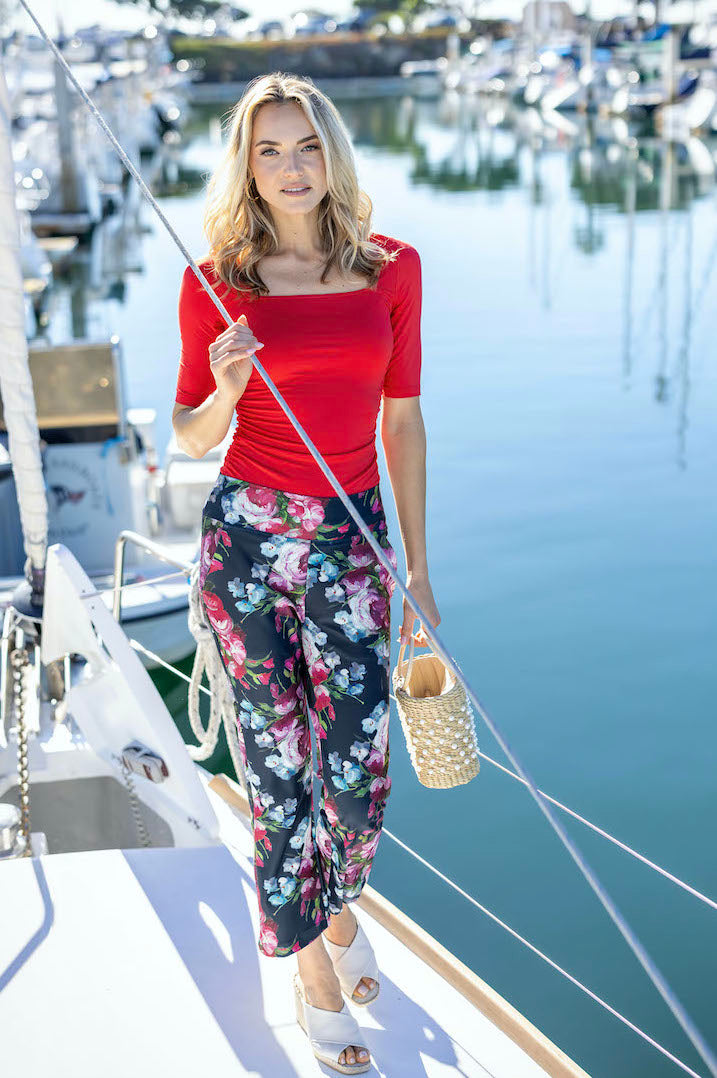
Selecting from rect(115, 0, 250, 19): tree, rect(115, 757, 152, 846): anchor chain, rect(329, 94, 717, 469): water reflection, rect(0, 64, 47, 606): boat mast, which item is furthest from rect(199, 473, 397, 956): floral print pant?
rect(115, 0, 250, 19): tree

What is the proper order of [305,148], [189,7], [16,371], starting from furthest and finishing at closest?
[189,7] < [16,371] < [305,148]

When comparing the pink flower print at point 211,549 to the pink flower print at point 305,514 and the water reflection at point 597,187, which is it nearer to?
the pink flower print at point 305,514

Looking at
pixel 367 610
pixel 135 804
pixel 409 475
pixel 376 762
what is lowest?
pixel 135 804

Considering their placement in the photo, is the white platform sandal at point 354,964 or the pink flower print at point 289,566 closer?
the pink flower print at point 289,566

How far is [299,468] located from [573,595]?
4.39 metres

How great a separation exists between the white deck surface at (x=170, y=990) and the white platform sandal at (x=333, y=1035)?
21mm

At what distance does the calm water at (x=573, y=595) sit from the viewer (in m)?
3.67

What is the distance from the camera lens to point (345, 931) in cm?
204

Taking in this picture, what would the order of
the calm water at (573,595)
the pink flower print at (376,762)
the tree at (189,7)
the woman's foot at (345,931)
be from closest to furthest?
1. the pink flower print at (376,762)
2. the woman's foot at (345,931)
3. the calm water at (573,595)
4. the tree at (189,7)

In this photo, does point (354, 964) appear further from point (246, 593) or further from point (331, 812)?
point (246, 593)

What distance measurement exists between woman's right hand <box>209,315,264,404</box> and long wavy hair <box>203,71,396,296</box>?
137 millimetres

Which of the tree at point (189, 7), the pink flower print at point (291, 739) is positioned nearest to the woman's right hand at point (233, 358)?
the pink flower print at point (291, 739)

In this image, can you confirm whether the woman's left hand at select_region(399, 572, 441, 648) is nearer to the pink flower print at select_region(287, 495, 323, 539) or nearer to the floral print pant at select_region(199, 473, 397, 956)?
the floral print pant at select_region(199, 473, 397, 956)

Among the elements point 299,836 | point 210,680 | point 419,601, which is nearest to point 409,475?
point 419,601
